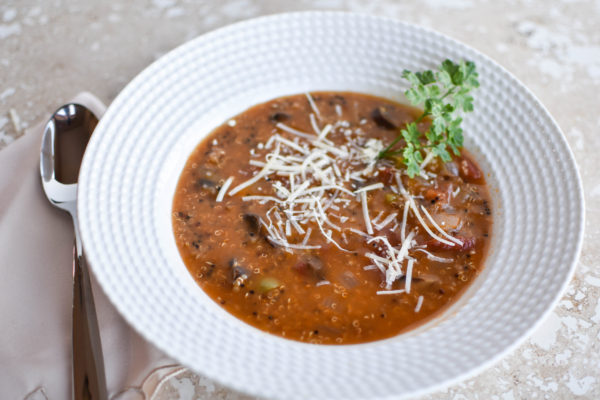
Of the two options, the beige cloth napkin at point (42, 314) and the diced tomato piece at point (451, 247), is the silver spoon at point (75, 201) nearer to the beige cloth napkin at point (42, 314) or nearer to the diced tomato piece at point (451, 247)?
the beige cloth napkin at point (42, 314)

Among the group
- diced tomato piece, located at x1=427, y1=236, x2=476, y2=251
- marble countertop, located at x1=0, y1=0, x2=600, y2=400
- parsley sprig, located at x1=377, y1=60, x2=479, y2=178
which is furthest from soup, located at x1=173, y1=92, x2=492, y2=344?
marble countertop, located at x1=0, y1=0, x2=600, y2=400

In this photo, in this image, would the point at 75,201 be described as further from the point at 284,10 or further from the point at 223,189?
the point at 284,10

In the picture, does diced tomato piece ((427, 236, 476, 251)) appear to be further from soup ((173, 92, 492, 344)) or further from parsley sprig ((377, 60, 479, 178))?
parsley sprig ((377, 60, 479, 178))

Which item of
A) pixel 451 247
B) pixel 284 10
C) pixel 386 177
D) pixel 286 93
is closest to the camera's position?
pixel 451 247

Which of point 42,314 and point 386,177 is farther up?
point 386,177

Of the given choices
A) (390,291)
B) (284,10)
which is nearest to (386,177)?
(390,291)

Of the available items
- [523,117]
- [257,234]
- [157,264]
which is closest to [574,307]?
[523,117]

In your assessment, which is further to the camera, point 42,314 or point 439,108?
point 439,108
